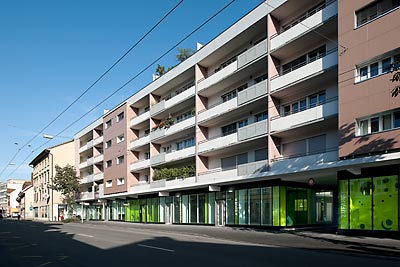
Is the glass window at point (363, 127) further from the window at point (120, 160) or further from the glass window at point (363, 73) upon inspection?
the window at point (120, 160)

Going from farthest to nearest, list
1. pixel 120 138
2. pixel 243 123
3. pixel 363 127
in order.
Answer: pixel 120 138 < pixel 243 123 < pixel 363 127

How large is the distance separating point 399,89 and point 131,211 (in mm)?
38497

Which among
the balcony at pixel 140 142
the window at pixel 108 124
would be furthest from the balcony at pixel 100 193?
the balcony at pixel 140 142

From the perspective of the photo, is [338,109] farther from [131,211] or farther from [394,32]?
[131,211]

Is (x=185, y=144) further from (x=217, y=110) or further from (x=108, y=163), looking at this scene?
(x=108, y=163)

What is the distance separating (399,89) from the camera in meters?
13.6

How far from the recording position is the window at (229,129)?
32625 mm

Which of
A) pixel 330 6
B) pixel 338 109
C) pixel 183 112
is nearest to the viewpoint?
pixel 338 109

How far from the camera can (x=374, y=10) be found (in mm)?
20391

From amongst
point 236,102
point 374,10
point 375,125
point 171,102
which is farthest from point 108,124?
point 375,125

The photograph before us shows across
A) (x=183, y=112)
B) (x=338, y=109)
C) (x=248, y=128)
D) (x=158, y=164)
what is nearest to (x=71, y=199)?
(x=158, y=164)

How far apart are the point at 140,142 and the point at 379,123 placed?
29.2 meters

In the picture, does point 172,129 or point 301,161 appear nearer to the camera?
point 301,161

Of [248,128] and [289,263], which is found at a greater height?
[248,128]
